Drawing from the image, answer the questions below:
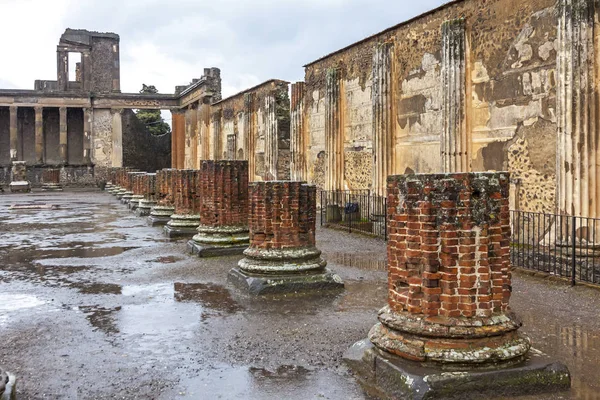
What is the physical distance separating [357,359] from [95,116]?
1615 inches

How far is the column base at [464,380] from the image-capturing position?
12.2ft

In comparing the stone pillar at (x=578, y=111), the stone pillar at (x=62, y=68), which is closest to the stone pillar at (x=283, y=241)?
the stone pillar at (x=578, y=111)

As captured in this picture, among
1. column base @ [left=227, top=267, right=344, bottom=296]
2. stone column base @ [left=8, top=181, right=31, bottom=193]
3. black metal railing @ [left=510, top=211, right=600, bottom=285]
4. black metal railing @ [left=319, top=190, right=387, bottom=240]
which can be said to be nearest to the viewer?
column base @ [left=227, top=267, right=344, bottom=296]

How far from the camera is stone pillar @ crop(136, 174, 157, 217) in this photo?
59.3 ft

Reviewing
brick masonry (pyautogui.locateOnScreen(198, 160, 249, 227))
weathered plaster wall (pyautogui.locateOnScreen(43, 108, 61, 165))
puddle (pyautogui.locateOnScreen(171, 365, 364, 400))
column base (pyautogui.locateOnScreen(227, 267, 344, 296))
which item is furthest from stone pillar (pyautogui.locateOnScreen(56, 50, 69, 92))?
puddle (pyautogui.locateOnScreen(171, 365, 364, 400))

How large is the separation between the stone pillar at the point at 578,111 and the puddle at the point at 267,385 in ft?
18.6

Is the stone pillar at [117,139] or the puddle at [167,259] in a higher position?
the stone pillar at [117,139]

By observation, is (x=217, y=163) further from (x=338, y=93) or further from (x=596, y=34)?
(x=338, y=93)

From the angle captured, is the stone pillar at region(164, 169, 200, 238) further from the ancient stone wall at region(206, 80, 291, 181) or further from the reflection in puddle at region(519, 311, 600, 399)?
the ancient stone wall at region(206, 80, 291, 181)

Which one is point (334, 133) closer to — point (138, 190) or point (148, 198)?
point (148, 198)

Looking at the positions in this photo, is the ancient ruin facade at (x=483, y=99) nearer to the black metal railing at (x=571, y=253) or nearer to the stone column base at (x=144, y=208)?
the black metal railing at (x=571, y=253)

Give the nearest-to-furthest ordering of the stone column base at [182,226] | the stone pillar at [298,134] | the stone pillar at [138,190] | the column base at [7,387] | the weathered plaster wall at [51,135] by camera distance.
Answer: the column base at [7,387]
the stone column base at [182,226]
the stone pillar at [298,134]
the stone pillar at [138,190]
the weathered plaster wall at [51,135]

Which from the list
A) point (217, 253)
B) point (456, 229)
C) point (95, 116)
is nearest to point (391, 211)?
point (456, 229)

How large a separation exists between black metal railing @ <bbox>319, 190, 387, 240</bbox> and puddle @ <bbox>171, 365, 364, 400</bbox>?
27.0 feet
